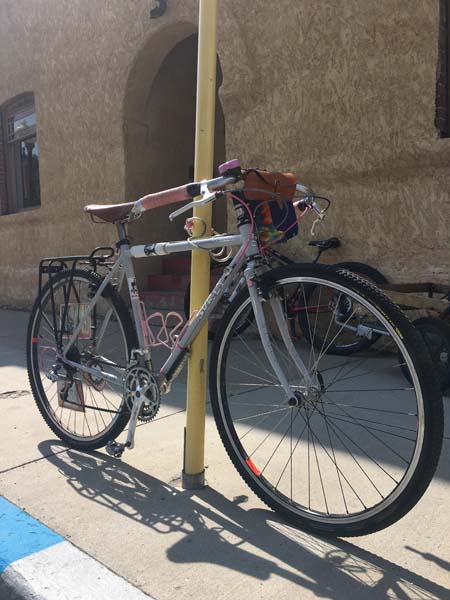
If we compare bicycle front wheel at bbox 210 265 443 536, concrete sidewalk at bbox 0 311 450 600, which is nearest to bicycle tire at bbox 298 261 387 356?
bicycle front wheel at bbox 210 265 443 536

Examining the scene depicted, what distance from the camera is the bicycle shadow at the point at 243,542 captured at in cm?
167

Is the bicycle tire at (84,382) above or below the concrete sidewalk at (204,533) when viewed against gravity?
above

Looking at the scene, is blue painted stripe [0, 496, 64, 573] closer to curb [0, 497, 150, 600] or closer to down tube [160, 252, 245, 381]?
curb [0, 497, 150, 600]

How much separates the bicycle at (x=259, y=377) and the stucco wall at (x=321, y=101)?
5.92 feet

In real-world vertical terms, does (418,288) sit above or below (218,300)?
below

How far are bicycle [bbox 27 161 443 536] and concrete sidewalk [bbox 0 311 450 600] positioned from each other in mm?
117

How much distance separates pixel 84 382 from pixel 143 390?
0.61 m

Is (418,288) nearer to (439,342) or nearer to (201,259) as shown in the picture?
(439,342)

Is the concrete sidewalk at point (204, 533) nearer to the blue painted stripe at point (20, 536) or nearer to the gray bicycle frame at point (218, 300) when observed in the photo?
the blue painted stripe at point (20, 536)

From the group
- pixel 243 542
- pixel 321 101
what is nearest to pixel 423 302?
pixel 243 542

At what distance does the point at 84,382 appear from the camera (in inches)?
113

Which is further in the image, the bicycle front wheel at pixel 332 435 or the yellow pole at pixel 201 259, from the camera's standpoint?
the yellow pole at pixel 201 259

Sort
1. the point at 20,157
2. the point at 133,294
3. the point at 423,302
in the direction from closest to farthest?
the point at 133,294 → the point at 423,302 → the point at 20,157

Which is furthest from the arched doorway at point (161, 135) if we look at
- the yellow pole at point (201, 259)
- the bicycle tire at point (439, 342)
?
the yellow pole at point (201, 259)
